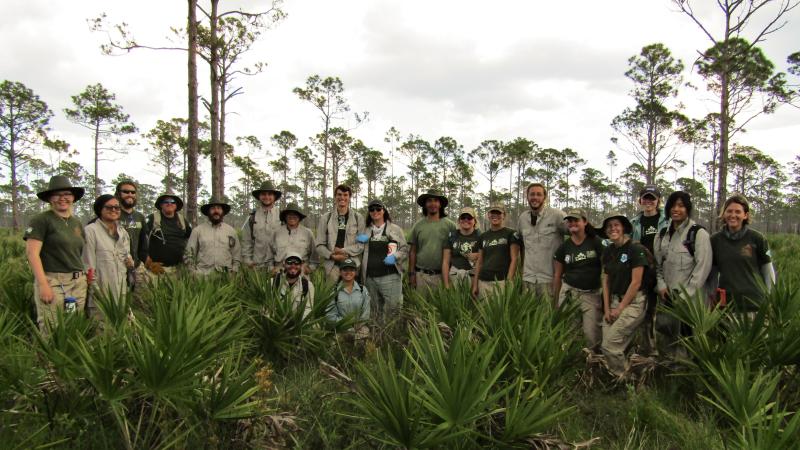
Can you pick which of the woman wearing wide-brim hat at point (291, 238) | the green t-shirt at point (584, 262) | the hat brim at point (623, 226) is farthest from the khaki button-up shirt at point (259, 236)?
the hat brim at point (623, 226)

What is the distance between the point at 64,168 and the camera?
43.4 meters

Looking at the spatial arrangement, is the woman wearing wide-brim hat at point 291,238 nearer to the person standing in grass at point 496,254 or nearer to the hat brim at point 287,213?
the hat brim at point 287,213

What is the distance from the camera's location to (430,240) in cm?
648

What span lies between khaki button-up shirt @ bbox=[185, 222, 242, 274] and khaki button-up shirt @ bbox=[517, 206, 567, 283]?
13.9 feet

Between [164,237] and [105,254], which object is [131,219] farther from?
[105,254]

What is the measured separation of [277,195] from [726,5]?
16385mm

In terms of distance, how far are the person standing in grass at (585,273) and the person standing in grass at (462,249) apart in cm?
130

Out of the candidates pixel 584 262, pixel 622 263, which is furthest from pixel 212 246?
pixel 622 263

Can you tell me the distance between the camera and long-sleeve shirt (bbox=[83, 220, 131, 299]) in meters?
5.35

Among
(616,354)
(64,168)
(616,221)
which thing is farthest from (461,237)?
(64,168)

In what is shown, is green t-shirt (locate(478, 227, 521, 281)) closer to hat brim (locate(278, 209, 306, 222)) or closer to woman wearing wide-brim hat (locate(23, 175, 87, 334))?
hat brim (locate(278, 209, 306, 222))

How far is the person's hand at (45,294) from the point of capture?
4.58m

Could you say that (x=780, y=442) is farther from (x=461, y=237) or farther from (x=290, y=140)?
(x=290, y=140)

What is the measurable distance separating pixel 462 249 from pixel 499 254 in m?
0.53
